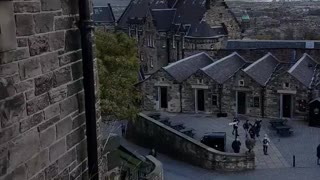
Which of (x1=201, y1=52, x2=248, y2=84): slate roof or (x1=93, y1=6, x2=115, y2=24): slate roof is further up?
(x1=93, y1=6, x2=115, y2=24): slate roof

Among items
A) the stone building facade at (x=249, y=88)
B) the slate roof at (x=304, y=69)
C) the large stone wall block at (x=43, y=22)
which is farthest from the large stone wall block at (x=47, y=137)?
the slate roof at (x=304, y=69)

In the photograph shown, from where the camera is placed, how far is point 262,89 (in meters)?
35.8

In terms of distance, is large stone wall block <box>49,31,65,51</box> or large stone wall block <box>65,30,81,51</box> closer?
large stone wall block <box>49,31,65,51</box>

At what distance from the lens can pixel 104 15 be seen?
211ft

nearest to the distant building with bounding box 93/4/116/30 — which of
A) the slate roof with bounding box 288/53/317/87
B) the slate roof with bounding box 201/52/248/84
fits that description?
the slate roof with bounding box 201/52/248/84

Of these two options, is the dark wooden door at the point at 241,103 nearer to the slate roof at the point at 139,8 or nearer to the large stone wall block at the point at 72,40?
the slate roof at the point at 139,8

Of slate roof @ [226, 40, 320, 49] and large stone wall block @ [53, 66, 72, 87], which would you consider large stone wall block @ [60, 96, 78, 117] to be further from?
slate roof @ [226, 40, 320, 49]

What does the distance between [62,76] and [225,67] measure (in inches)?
1368

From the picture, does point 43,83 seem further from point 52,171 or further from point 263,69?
point 263,69

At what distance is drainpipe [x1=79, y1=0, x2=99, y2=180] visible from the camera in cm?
536

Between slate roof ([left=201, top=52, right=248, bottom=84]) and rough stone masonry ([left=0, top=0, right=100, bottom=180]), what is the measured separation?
32129mm

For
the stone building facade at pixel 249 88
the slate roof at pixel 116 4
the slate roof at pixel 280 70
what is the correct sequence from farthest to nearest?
the slate roof at pixel 116 4
the slate roof at pixel 280 70
the stone building facade at pixel 249 88

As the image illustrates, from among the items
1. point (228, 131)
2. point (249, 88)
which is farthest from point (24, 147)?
point (249, 88)

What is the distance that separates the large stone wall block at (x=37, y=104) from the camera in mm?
4371
